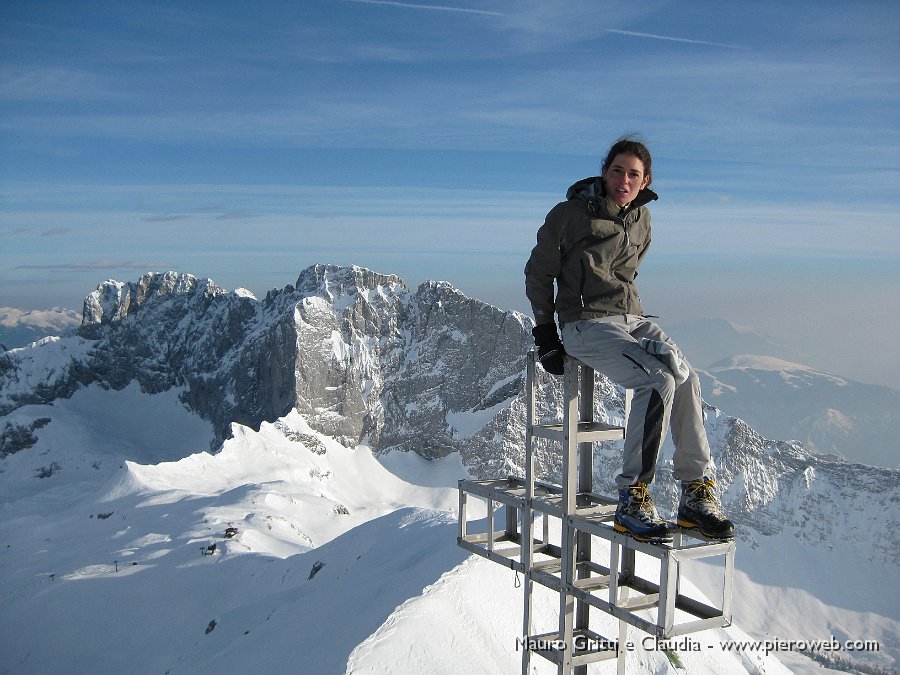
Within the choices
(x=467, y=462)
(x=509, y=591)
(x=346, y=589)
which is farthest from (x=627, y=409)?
(x=467, y=462)

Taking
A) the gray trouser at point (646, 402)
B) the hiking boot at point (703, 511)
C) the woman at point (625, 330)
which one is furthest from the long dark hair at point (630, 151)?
the hiking boot at point (703, 511)

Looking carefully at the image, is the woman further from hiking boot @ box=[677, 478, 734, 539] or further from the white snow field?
the white snow field

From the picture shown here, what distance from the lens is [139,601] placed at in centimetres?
3681

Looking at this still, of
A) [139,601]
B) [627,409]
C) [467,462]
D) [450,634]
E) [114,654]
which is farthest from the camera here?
[467,462]

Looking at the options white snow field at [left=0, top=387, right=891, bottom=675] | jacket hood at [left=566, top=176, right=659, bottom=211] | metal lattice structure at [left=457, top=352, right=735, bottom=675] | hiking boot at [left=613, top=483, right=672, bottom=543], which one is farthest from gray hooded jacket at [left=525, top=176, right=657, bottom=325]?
white snow field at [left=0, top=387, right=891, bottom=675]

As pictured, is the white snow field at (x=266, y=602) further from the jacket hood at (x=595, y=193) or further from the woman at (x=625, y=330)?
the jacket hood at (x=595, y=193)

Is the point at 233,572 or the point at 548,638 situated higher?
the point at 548,638

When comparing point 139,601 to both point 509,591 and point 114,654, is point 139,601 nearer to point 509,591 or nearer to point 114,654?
point 114,654

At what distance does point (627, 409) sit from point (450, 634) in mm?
11101

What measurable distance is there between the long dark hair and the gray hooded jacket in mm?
241

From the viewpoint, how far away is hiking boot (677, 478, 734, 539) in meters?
7.49

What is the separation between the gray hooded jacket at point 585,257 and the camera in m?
8.47

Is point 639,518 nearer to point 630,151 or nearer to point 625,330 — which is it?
point 625,330

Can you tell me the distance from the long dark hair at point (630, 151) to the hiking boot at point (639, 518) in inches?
148
